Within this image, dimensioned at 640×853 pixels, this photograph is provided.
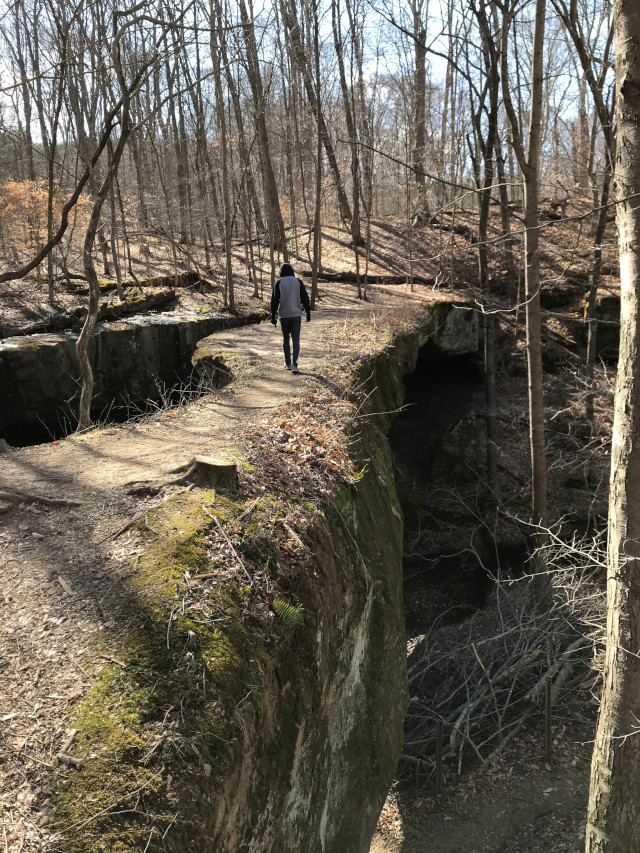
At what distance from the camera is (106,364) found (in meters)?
13.6

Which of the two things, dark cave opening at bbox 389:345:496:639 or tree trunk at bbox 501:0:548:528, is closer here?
tree trunk at bbox 501:0:548:528

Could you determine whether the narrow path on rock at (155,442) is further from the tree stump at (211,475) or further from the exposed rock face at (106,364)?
the exposed rock face at (106,364)

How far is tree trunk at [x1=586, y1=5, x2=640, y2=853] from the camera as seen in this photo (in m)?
4.77

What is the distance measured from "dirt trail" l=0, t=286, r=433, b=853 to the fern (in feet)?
3.28

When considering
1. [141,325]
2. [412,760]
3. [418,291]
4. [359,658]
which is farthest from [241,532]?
[418,291]

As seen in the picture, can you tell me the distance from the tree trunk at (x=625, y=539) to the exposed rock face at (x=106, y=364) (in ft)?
27.8

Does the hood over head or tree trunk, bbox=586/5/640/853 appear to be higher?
the hood over head

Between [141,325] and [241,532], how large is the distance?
1097 cm

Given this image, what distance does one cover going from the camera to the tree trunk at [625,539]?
15.7 feet

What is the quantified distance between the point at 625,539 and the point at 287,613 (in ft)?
9.80

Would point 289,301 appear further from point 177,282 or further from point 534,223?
point 177,282

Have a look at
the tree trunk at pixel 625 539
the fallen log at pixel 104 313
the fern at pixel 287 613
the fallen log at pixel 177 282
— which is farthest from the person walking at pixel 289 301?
the fallen log at pixel 177 282

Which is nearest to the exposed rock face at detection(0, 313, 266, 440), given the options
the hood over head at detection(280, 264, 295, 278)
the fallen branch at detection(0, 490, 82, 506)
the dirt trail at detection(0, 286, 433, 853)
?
the hood over head at detection(280, 264, 295, 278)

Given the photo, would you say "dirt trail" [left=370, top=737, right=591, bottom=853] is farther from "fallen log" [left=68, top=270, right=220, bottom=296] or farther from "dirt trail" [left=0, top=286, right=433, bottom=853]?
"fallen log" [left=68, top=270, right=220, bottom=296]
